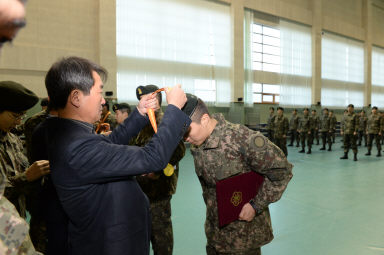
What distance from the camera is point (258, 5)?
1306cm

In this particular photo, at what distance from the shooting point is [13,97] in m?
1.68

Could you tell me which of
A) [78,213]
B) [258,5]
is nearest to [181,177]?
[78,213]

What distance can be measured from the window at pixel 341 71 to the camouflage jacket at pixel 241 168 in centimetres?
1624

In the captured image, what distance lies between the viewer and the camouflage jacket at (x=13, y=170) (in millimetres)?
1654

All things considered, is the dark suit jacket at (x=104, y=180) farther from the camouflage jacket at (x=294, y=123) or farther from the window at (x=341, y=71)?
the window at (x=341, y=71)

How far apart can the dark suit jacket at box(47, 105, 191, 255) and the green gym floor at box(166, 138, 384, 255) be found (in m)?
1.88

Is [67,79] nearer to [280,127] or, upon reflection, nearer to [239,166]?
[239,166]

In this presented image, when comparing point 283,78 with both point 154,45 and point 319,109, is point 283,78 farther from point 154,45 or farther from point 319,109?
point 154,45

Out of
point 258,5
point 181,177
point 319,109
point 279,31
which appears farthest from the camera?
point 319,109

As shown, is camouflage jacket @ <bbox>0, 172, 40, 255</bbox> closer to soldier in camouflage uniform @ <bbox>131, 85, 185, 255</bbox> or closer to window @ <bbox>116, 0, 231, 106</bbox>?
soldier in camouflage uniform @ <bbox>131, 85, 185, 255</bbox>

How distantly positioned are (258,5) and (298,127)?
19.8ft

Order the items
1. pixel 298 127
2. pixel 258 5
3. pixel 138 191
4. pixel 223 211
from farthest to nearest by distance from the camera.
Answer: pixel 258 5
pixel 298 127
pixel 223 211
pixel 138 191

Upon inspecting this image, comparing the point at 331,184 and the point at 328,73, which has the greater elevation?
the point at 328,73

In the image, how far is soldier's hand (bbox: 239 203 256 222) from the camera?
5.11 feet
